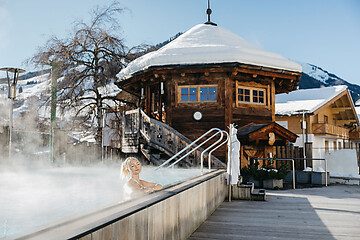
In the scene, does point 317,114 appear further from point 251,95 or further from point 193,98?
point 193,98

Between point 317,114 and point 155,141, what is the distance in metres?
19.6

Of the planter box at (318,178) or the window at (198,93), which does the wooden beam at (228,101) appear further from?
the planter box at (318,178)

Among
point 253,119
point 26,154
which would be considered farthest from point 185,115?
point 26,154

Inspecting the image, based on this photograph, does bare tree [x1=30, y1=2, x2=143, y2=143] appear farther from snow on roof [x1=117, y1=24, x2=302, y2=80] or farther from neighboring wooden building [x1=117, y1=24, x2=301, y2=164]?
neighboring wooden building [x1=117, y1=24, x2=301, y2=164]

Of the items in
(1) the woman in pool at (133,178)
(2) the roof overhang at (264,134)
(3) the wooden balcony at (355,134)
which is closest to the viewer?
(1) the woman in pool at (133,178)

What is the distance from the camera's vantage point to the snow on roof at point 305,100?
2417 centimetres

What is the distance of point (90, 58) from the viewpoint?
17703mm

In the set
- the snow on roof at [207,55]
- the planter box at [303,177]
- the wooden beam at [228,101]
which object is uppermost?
the snow on roof at [207,55]

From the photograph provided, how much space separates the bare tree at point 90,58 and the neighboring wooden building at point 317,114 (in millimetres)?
12790

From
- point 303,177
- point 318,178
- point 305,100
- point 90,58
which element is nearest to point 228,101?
point 303,177

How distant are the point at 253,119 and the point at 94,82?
8.99 meters

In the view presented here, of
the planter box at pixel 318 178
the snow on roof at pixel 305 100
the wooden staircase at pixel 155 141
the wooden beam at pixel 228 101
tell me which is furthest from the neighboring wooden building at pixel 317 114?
the wooden staircase at pixel 155 141

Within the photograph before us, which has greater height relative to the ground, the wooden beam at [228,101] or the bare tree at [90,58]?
the bare tree at [90,58]

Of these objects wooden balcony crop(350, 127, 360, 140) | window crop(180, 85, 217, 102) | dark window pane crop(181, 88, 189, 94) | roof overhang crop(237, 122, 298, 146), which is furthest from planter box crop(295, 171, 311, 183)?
wooden balcony crop(350, 127, 360, 140)
